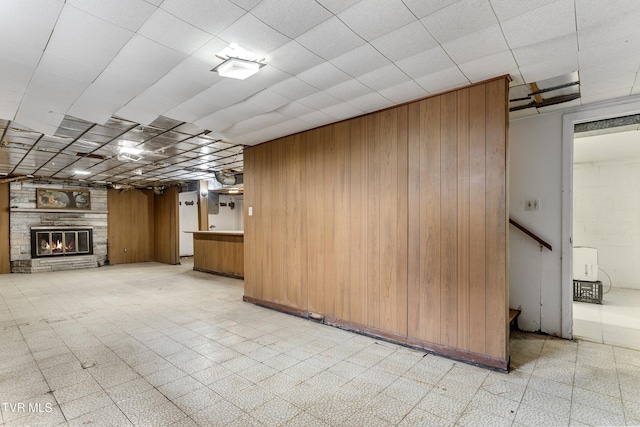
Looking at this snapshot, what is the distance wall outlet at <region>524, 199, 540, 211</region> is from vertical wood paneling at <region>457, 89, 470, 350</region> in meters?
1.32

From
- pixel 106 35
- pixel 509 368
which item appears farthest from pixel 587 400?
pixel 106 35

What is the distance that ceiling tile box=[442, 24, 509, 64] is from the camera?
2.27 metres

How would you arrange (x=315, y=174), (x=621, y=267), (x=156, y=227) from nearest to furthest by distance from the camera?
(x=315, y=174) < (x=621, y=267) < (x=156, y=227)

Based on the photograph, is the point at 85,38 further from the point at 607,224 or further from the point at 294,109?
the point at 607,224

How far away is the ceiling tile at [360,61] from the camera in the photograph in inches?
98.8

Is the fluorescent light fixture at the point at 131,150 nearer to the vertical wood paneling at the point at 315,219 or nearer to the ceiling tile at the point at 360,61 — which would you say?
the vertical wood paneling at the point at 315,219

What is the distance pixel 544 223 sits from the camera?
3.80 m

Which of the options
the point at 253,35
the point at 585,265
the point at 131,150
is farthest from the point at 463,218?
the point at 131,150

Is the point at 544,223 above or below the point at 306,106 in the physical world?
below

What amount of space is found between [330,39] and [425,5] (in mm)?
675

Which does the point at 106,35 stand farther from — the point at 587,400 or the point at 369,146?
the point at 587,400

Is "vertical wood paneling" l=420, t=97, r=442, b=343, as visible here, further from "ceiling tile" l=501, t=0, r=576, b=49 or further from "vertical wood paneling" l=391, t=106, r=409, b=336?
"ceiling tile" l=501, t=0, r=576, b=49

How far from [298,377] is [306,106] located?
279 cm

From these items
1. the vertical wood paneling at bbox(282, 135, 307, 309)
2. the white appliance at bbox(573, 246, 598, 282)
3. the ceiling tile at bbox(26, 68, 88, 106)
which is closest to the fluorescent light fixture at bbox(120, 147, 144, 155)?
the ceiling tile at bbox(26, 68, 88, 106)
